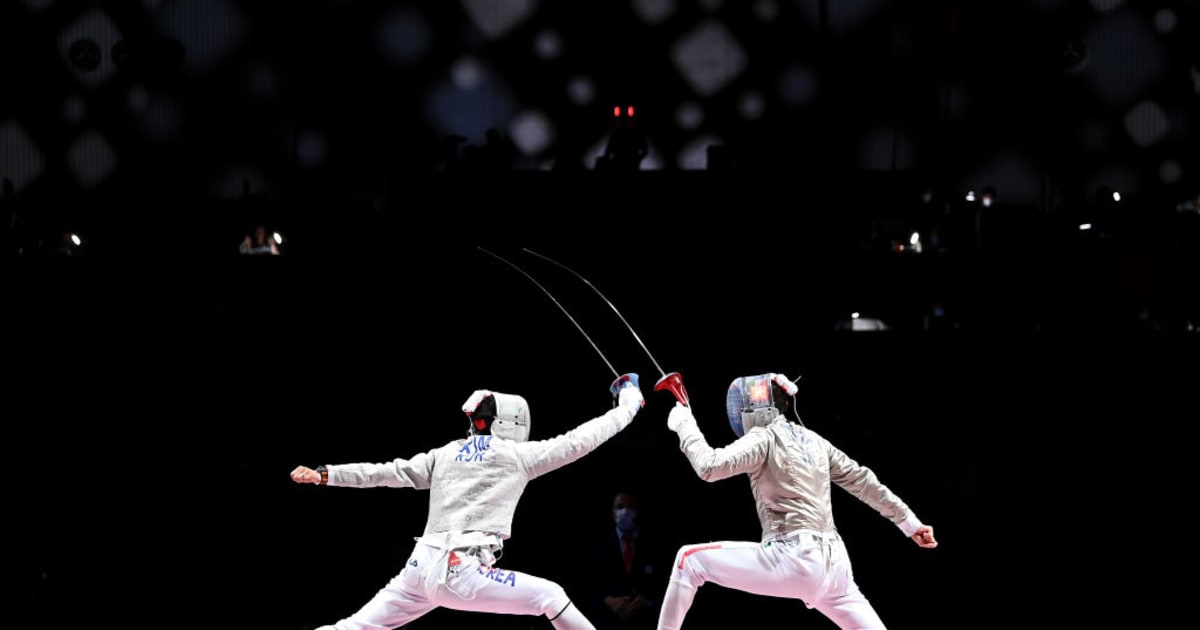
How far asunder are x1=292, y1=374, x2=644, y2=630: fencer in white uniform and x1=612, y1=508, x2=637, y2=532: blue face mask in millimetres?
1270

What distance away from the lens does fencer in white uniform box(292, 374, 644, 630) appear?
4.12m

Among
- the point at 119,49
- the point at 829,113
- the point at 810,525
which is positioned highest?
the point at 119,49

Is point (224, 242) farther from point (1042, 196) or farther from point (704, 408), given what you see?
point (1042, 196)

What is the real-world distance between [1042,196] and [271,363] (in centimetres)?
527

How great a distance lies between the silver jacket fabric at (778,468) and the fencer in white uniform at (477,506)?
43 cm

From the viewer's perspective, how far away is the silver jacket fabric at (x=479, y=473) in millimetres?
4285

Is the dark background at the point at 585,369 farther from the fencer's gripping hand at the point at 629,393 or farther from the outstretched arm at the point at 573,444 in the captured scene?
the outstretched arm at the point at 573,444

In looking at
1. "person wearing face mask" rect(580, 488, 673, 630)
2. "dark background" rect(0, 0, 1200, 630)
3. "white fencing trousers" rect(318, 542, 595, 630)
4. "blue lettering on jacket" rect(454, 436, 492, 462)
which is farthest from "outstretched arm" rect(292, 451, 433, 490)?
"dark background" rect(0, 0, 1200, 630)

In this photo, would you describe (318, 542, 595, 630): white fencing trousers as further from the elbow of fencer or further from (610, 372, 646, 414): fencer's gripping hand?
(610, 372, 646, 414): fencer's gripping hand

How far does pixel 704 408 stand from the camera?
240 inches

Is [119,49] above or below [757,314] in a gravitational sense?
above

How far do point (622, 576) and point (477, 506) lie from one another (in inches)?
62.2

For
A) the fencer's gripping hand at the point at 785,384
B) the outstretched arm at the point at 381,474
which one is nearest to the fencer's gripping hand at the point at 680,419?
the fencer's gripping hand at the point at 785,384

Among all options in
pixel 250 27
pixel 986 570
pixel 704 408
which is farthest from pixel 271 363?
pixel 986 570
